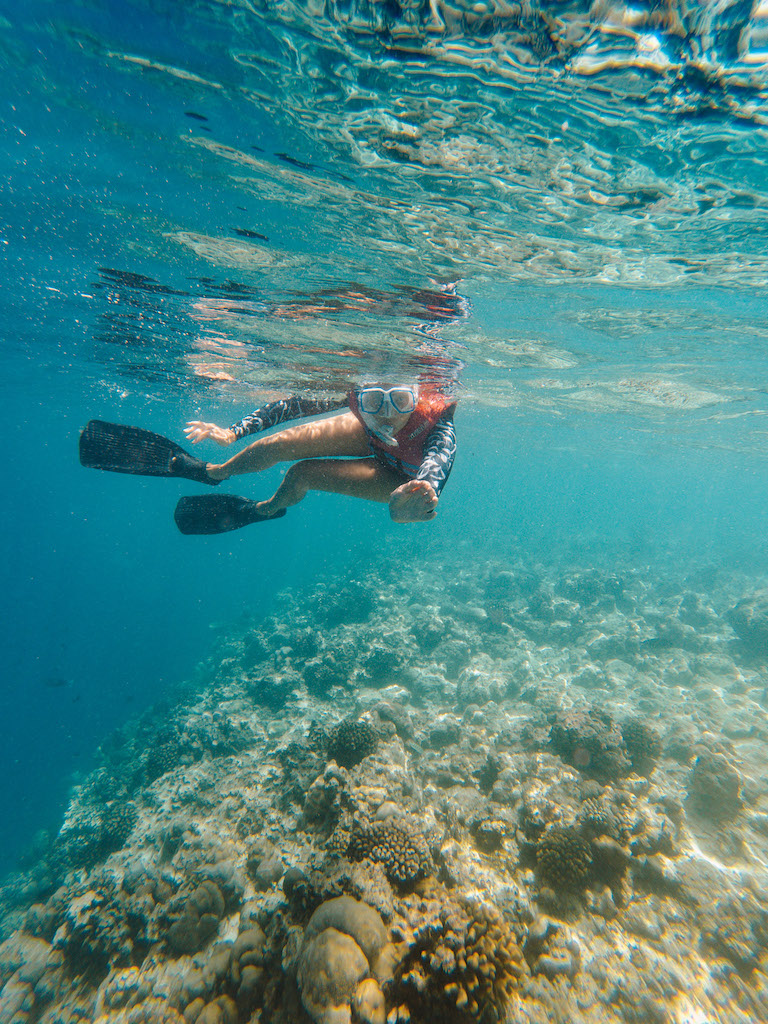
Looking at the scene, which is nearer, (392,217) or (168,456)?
(168,456)

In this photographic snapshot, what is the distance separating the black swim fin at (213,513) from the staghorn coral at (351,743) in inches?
167

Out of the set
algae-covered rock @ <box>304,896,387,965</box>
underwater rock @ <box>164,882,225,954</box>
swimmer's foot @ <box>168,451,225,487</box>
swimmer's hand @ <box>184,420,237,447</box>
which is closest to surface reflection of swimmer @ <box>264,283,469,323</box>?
swimmer's hand @ <box>184,420,237,447</box>

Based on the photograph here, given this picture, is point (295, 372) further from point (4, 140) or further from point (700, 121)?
point (700, 121)

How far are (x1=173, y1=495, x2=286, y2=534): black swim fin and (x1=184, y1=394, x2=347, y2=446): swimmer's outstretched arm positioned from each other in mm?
893

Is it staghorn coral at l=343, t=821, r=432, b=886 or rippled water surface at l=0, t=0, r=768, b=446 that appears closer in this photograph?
rippled water surface at l=0, t=0, r=768, b=446

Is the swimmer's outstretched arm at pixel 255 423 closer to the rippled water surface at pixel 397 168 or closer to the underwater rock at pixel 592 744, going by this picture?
the rippled water surface at pixel 397 168

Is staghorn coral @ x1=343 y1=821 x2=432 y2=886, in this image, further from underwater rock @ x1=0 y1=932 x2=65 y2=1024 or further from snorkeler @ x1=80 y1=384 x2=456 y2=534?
underwater rock @ x1=0 y1=932 x2=65 y2=1024

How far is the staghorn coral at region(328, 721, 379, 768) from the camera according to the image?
293 inches

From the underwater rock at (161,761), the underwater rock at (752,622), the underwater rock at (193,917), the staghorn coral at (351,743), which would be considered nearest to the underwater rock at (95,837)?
the underwater rock at (161,761)

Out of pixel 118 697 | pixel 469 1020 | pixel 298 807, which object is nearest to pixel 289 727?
pixel 298 807

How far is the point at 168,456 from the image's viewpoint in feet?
20.7

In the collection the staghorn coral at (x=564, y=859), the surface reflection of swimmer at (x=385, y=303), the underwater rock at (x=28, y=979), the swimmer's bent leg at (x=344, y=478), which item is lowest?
the underwater rock at (x=28, y=979)

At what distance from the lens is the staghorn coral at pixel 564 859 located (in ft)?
17.1

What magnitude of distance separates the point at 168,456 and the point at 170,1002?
6.18 m
